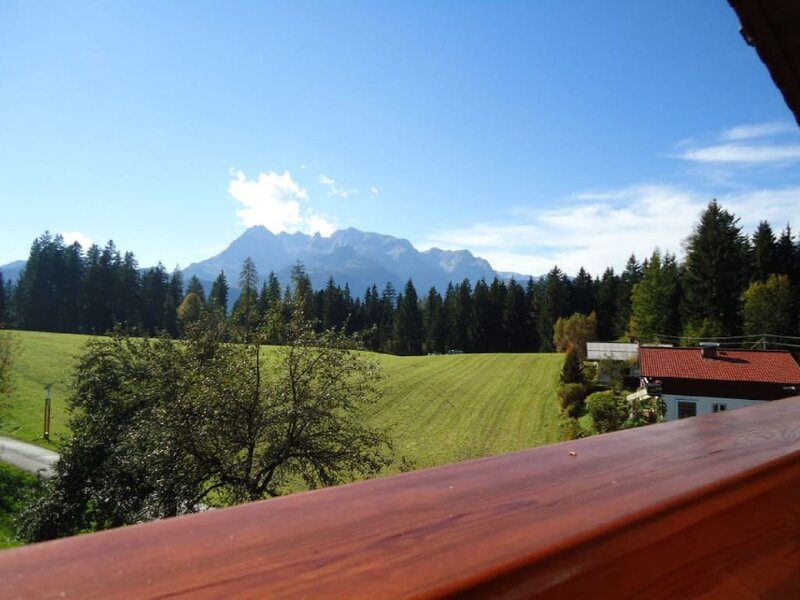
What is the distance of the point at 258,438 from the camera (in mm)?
10406

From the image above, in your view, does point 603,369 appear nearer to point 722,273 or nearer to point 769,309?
point 769,309

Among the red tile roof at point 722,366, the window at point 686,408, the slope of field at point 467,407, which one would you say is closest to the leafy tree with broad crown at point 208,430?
the slope of field at point 467,407

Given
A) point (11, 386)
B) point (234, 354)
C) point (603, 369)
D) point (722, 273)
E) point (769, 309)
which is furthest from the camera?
point (722, 273)

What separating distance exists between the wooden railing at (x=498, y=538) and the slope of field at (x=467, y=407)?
15829mm

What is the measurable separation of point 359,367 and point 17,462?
47.5 feet

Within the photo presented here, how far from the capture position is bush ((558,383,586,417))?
94.7 ft

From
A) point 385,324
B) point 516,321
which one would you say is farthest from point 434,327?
point 516,321

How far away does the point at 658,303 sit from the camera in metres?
46.2

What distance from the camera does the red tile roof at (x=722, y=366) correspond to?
2177 cm

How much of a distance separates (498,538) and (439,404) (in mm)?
33877

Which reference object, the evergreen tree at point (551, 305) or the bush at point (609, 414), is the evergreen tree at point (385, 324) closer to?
the evergreen tree at point (551, 305)

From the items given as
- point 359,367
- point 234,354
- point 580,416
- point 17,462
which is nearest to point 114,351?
point 234,354

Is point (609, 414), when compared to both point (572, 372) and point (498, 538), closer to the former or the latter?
point (572, 372)

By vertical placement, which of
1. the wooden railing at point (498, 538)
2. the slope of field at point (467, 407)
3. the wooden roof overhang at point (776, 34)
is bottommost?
the slope of field at point (467, 407)
